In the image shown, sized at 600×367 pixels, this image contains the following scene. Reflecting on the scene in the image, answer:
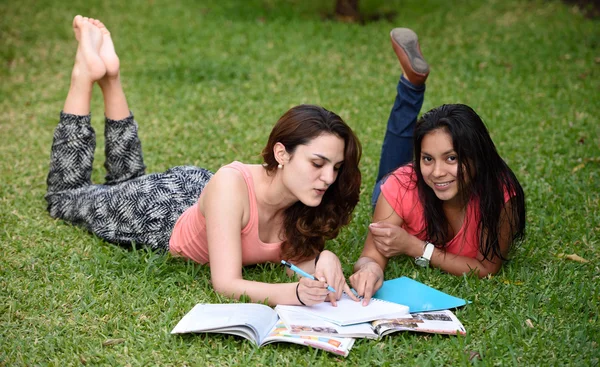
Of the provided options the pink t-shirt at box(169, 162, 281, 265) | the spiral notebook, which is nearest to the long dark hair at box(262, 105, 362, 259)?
the pink t-shirt at box(169, 162, 281, 265)

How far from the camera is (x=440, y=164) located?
340 cm

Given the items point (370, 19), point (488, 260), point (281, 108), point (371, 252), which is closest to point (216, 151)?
point (281, 108)

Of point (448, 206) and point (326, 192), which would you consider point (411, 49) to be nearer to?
point (448, 206)

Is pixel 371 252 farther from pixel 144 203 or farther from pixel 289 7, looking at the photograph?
pixel 289 7

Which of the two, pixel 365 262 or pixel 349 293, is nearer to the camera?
pixel 349 293

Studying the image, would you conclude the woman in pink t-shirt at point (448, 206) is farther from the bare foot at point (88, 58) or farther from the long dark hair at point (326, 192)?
the bare foot at point (88, 58)

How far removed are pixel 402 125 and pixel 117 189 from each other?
188cm

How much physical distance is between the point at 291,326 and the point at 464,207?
1.27 m

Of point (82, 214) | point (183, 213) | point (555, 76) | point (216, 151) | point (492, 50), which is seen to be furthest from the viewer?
point (492, 50)

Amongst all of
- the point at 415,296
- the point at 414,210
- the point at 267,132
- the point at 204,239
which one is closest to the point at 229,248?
the point at 204,239

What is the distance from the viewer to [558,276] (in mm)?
3586

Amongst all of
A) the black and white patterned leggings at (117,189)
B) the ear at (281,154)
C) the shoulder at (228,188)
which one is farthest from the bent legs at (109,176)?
the ear at (281,154)

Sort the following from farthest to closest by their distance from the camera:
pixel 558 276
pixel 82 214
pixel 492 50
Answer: pixel 492 50, pixel 82 214, pixel 558 276

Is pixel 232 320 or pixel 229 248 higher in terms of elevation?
pixel 229 248
